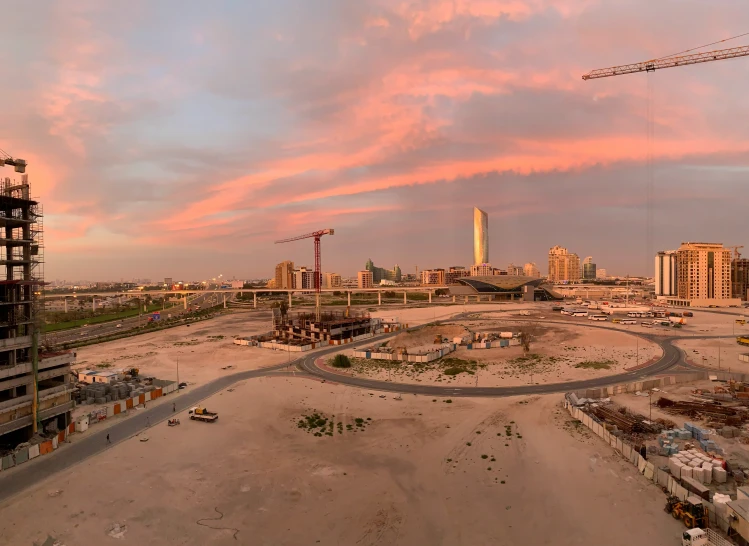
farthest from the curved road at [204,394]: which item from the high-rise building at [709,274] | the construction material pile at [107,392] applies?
the high-rise building at [709,274]

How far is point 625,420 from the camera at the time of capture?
3538cm

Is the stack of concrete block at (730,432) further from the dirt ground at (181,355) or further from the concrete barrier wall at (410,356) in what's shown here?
the dirt ground at (181,355)

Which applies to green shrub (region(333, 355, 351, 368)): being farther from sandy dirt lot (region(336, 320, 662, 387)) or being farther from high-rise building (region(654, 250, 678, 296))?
high-rise building (region(654, 250, 678, 296))

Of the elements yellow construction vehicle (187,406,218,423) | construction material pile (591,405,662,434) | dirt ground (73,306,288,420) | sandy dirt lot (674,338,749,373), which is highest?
construction material pile (591,405,662,434)

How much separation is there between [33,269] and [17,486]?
58.1 ft

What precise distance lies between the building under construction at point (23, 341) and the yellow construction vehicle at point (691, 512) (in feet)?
149

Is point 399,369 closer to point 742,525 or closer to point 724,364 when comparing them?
point 742,525

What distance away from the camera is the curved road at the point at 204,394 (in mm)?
28625

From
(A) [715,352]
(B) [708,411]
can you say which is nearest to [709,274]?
(A) [715,352]

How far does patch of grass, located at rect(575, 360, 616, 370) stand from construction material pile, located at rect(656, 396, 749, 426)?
1479 centimetres

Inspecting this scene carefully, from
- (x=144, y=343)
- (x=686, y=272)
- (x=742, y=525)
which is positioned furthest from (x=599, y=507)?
(x=686, y=272)

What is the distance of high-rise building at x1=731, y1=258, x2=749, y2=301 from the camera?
573ft

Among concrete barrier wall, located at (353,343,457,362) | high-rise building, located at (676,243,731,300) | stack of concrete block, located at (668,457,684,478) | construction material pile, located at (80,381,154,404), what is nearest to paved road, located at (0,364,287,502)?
construction material pile, located at (80,381,154,404)

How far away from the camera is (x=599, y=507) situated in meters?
23.5
